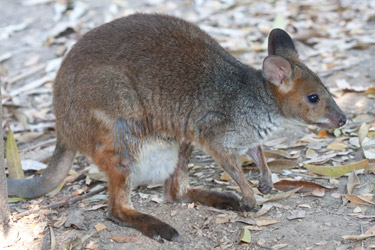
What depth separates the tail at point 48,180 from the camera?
3975mm

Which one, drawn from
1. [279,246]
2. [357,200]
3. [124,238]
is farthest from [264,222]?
[124,238]

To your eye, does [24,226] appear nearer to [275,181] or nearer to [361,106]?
[275,181]

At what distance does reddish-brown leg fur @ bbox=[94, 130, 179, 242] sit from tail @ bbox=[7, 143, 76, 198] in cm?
39

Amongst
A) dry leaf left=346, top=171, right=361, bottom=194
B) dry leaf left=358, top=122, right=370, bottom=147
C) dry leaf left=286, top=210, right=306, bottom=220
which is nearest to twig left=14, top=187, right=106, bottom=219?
dry leaf left=286, top=210, right=306, bottom=220

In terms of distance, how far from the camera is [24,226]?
3676 mm

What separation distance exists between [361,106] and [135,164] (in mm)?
2428

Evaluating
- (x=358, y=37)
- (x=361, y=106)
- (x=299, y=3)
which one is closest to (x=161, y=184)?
(x=361, y=106)

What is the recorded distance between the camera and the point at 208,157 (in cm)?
468

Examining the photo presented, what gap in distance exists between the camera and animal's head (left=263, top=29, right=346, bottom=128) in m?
3.69

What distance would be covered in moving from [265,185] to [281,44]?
964mm

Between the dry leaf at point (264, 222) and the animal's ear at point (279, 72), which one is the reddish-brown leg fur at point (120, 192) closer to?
the dry leaf at point (264, 222)

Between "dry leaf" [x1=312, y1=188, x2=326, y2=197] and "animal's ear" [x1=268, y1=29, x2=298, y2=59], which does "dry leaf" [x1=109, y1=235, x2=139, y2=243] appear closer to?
"dry leaf" [x1=312, y1=188, x2=326, y2=197]

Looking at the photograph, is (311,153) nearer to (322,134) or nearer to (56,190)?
(322,134)

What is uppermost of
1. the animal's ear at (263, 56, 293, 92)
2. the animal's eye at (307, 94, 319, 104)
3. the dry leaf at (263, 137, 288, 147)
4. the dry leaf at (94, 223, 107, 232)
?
the animal's ear at (263, 56, 293, 92)
